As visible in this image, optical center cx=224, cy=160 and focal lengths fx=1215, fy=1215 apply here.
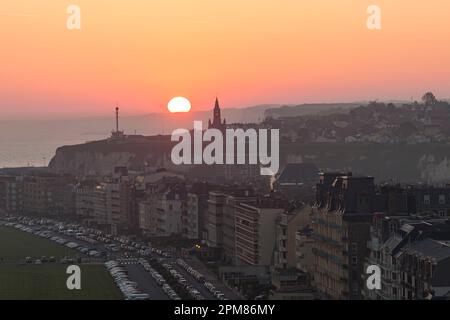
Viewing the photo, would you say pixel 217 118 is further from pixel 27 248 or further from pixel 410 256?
pixel 410 256

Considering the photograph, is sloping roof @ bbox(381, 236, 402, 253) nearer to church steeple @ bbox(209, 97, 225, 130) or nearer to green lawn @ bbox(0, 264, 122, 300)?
green lawn @ bbox(0, 264, 122, 300)

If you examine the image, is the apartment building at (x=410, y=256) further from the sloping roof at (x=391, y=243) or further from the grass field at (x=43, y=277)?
the grass field at (x=43, y=277)

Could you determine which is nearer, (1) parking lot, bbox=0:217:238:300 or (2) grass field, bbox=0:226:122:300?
(2) grass field, bbox=0:226:122:300

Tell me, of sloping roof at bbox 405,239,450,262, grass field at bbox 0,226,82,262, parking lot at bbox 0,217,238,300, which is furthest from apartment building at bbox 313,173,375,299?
grass field at bbox 0,226,82,262

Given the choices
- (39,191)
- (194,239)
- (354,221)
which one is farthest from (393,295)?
(39,191)

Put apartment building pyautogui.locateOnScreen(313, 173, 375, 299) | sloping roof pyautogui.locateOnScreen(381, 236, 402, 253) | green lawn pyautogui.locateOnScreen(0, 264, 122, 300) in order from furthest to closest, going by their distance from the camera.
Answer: green lawn pyautogui.locateOnScreen(0, 264, 122, 300), apartment building pyautogui.locateOnScreen(313, 173, 375, 299), sloping roof pyautogui.locateOnScreen(381, 236, 402, 253)

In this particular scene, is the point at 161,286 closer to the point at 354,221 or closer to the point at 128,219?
the point at 354,221

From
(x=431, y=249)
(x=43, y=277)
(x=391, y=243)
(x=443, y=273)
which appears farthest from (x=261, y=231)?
(x=443, y=273)

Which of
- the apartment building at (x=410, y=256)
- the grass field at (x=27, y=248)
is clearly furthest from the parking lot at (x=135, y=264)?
the apartment building at (x=410, y=256)
